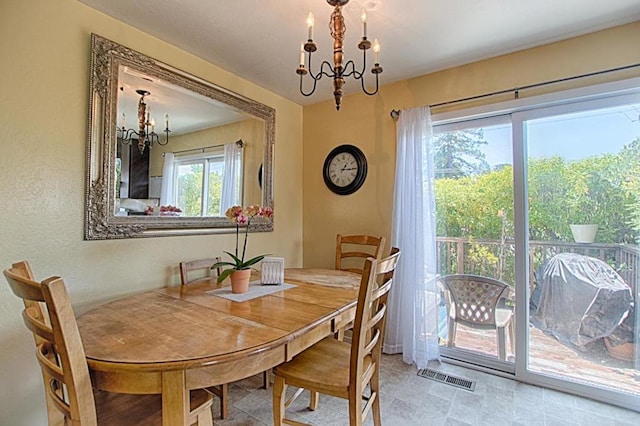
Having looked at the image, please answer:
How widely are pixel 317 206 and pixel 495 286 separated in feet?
6.02

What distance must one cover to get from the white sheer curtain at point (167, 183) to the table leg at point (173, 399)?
150cm

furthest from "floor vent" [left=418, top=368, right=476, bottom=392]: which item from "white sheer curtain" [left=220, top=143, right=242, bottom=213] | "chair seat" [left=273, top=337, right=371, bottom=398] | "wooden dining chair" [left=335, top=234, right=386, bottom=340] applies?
"white sheer curtain" [left=220, top=143, right=242, bottom=213]

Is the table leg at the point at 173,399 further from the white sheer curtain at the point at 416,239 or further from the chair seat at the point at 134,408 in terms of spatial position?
the white sheer curtain at the point at 416,239

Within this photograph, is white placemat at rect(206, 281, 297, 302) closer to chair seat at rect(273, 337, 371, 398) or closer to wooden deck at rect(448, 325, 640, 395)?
chair seat at rect(273, 337, 371, 398)

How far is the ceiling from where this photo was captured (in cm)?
178

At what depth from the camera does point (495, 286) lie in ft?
7.95

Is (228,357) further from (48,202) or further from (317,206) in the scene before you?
(317,206)

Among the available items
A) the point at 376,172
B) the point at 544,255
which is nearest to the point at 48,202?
the point at 376,172

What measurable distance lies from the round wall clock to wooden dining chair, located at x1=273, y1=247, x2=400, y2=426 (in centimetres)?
161

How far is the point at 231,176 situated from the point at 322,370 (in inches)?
69.8

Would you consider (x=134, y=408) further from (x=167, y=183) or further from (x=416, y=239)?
(x=416, y=239)

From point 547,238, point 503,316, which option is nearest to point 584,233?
point 547,238

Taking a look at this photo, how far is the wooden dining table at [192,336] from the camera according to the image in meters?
0.94

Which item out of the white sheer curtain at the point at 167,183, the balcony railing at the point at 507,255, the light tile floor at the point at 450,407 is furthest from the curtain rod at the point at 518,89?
the light tile floor at the point at 450,407
